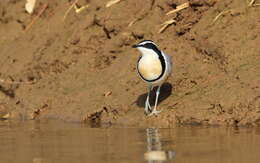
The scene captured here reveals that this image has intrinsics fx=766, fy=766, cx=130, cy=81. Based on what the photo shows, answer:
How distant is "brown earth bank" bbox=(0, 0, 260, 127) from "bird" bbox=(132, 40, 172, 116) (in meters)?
0.38

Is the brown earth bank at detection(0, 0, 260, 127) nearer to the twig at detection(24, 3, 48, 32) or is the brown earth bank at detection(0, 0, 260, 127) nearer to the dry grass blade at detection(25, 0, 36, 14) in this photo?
the twig at detection(24, 3, 48, 32)

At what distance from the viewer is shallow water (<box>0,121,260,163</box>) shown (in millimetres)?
8641

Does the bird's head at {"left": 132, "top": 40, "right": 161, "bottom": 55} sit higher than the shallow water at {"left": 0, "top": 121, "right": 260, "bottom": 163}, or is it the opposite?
the bird's head at {"left": 132, "top": 40, "right": 161, "bottom": 55}


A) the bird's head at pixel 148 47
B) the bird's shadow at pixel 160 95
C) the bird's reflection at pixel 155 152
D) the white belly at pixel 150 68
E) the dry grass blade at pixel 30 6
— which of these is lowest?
the bird's reflection at pixel 155 152

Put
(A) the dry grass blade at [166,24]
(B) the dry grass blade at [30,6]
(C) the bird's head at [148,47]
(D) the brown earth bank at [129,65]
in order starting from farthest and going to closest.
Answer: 1. (B) the dry grass blade at [30,6]
2. (A) the dry grass blade at [166,24]
3. (C) the bird's head at [148,47]
4. (D) the brown earth bank at [129,65]

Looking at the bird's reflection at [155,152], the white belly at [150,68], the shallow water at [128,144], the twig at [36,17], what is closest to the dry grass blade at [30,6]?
the twig at [36,17]

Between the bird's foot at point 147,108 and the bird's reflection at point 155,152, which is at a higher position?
the bird's foot at point 147,108

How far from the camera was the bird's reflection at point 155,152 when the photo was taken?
856cm

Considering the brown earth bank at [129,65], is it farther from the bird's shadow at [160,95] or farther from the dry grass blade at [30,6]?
the dry grass blade at [30,6]

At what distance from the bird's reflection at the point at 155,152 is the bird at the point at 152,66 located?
71.8 inches

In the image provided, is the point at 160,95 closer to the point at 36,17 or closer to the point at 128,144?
the point at 128,144

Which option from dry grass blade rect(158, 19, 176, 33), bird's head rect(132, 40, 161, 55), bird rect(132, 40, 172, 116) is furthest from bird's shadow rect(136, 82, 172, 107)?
dry grass blade rect(158, 19, 176, 33)

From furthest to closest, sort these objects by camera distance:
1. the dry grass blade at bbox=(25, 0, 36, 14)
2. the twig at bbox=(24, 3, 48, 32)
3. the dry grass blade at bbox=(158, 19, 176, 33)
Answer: the dry grass blade at bbox=(25, 0, 36, 14), the twig at bbox=(24, 3, 48, 32), the dry grass blade at bbox=(158, 19, 176, 33)

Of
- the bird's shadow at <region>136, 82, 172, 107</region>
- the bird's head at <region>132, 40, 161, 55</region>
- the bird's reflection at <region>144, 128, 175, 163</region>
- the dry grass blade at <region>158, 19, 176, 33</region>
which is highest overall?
the dry grass blade at <region>158, 19, 176, 33</region>
